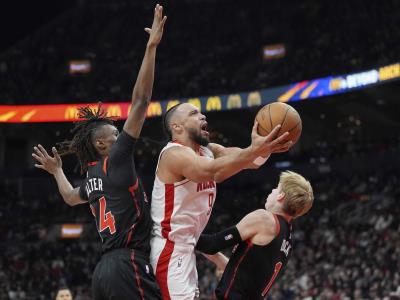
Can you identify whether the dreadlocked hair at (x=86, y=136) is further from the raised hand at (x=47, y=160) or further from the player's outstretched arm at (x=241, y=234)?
the player's outstretched arm at (x=241, y=234)

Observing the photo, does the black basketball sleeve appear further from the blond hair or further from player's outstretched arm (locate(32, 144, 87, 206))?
the blond hair

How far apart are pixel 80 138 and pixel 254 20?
91.6ft

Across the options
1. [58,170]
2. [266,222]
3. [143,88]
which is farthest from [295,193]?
[58,170]

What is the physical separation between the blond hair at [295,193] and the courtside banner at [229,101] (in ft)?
54.5

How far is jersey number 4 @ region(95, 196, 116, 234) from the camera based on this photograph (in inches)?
187

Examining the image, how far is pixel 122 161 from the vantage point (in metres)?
4.67

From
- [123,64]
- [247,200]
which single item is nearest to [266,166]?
[247,200]

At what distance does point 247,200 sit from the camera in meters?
26.9

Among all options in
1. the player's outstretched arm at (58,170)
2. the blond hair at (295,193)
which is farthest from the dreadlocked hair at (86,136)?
the blond hair at (295,193)

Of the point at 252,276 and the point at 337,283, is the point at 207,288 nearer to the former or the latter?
the point at 337,283

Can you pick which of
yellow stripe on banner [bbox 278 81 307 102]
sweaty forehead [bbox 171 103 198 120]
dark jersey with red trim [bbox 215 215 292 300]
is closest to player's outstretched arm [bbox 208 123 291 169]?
sweaty forehead [bbox 171 103 198 120]

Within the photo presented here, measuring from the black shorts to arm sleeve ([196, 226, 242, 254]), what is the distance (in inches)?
18.4

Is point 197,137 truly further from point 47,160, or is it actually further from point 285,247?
point 47,160

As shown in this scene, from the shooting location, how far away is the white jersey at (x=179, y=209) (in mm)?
4711
